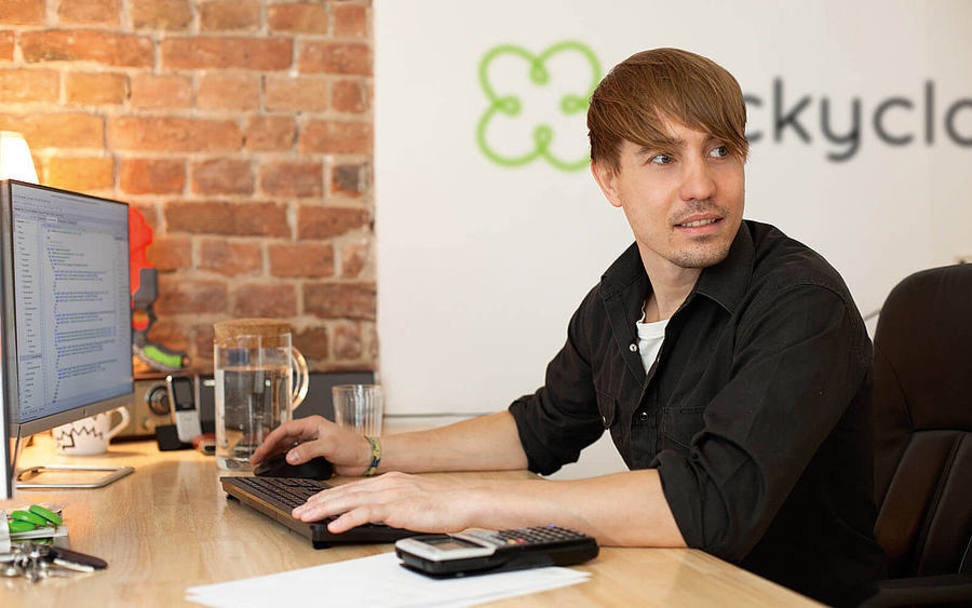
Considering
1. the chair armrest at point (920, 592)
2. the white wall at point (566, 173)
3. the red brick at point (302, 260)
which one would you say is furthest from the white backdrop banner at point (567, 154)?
the chair armrest at point (920, 592)

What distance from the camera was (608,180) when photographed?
5.37 feet

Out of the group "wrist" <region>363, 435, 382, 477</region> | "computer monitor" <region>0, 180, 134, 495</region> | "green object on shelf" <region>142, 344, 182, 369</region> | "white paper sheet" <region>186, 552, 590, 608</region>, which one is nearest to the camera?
"white paper sheet" <region>186, 552, 590, 608</region>

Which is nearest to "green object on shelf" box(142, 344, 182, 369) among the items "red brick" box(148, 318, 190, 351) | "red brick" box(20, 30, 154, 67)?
"red brick" box(148, 318, 190, 351)

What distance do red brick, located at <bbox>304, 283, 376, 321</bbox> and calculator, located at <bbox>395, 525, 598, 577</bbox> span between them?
137cm

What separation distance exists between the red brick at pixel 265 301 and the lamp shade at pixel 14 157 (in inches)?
20.0

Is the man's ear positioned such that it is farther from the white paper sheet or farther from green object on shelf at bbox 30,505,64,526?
green object on shelf at bbox 30,505,64,526

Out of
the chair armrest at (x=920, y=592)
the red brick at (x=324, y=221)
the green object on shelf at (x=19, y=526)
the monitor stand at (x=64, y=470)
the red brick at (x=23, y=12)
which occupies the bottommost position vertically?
the chair armrest at (x=920, y=592)

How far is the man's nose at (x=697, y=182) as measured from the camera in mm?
1432

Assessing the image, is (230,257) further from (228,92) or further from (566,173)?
(566,173)

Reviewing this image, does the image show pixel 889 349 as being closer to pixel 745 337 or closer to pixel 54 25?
pixel 745 337

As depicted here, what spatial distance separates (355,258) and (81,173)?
0.63 metres

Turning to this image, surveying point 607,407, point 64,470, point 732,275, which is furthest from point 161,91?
point 732,275

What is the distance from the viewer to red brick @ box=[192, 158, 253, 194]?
7.66 feet

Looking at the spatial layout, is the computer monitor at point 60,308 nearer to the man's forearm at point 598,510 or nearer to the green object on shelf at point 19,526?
the green object on shelf at point 19,526
